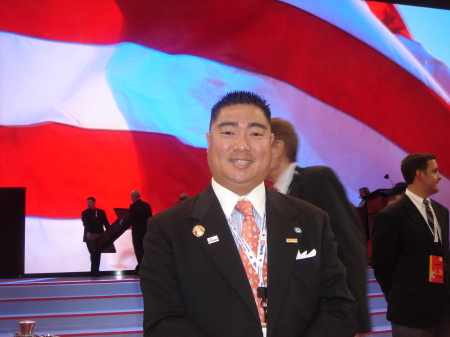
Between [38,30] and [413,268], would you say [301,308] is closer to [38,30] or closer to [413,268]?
[413,268]

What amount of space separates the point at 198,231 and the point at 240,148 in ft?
0.84

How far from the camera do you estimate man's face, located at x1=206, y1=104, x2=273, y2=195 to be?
55.4 inches

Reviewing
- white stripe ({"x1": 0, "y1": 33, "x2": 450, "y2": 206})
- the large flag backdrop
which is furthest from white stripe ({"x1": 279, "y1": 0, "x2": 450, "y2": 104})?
white stripe ({"x1": 0, "y1": 33, "x2": 450, "y2": 206})

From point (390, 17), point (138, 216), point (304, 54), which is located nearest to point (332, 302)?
point (138, 216)

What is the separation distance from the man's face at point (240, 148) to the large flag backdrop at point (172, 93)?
7.48 m

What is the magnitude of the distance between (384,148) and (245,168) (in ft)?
28.8

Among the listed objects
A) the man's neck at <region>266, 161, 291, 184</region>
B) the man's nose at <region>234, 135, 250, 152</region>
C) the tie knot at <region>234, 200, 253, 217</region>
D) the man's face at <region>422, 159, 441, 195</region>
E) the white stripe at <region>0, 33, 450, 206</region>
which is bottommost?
the tie knot at <region>234, 200, 253, 217</region>

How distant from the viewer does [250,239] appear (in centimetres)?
139

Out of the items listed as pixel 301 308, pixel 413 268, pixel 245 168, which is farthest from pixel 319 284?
pixel 413 268

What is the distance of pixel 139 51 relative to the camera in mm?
9016

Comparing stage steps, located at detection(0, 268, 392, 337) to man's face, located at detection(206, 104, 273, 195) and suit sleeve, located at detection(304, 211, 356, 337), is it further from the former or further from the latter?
man's face, located at detection(206, 104, 273, 195)

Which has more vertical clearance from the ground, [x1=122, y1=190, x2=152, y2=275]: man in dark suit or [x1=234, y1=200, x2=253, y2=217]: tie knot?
[x1=122, y1=190, x2=152, y2=275]: man in dark suit

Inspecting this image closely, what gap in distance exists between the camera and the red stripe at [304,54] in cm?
917

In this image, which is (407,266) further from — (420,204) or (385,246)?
(420,204)
